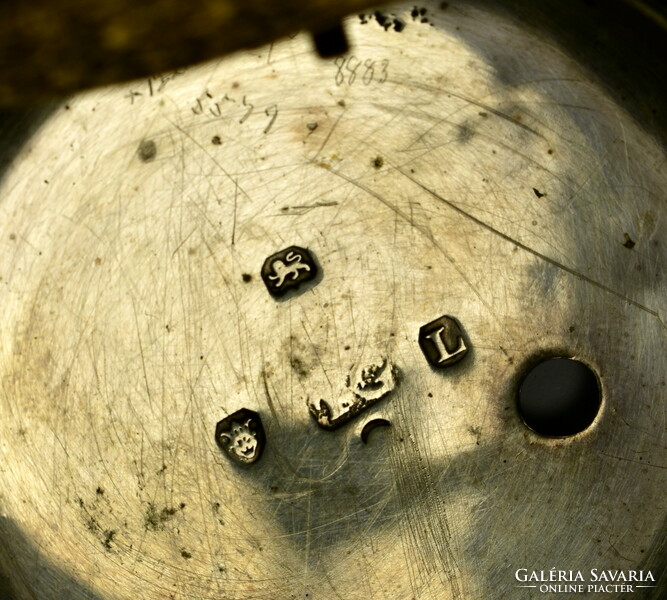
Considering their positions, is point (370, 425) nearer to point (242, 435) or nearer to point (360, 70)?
point (242, 435)

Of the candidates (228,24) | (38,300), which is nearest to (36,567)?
(38,300)

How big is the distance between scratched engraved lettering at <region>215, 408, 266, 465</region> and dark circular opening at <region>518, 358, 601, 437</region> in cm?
37

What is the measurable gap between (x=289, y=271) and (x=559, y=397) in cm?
42

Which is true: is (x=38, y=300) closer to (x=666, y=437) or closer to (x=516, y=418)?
(x=516, y=418)

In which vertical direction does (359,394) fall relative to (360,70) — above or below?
below

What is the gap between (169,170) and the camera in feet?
2.52

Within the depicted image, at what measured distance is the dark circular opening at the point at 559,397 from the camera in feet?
2.41

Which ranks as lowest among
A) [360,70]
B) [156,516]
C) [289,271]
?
[156,516]

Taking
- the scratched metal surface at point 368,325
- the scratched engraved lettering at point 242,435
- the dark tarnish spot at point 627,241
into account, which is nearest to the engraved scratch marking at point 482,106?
the scratched metal surface at point 368,325

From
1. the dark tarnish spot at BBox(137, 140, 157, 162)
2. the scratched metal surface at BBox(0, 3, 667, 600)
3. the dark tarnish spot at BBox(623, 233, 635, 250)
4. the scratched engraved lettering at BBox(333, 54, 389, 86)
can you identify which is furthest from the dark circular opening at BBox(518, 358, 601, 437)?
the dark tarnish spot at BBox(137, 140, 157, 162)

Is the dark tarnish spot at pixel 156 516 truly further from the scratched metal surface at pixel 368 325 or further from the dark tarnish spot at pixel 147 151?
the dark tarnish spot at pixel 147 151

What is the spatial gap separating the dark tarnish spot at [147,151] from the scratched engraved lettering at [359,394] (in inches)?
17.1

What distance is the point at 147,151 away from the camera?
772mm

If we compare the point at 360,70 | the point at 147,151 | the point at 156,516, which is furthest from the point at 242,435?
the point at 360,70
